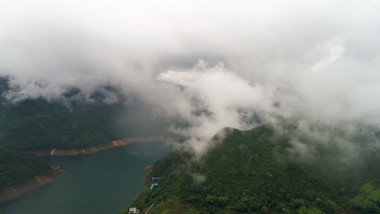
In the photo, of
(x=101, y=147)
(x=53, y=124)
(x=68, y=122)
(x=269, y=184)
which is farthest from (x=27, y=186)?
(x=269, y=184)

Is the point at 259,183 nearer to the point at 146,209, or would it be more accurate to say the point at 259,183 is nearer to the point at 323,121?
the point at 146,209

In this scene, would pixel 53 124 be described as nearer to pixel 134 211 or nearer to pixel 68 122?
pixel 68 122

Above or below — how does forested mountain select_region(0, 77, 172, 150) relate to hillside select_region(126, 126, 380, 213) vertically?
above

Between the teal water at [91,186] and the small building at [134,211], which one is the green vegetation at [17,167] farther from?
the small building at [134,211]

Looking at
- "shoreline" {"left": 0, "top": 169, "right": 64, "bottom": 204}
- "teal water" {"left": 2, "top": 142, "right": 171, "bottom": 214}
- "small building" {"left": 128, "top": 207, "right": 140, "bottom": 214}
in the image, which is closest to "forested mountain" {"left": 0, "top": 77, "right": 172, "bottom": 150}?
"teal water" {"left": 2, "top": 142, "right": 171, "bottom": 214}

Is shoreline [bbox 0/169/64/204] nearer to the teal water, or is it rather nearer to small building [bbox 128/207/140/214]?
the teal water

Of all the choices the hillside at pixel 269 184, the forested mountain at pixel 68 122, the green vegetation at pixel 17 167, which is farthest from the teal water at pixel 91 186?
the hillside at pixel 269 184

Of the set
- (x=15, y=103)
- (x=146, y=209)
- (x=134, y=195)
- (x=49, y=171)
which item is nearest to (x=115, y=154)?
(x=49, y=171)
